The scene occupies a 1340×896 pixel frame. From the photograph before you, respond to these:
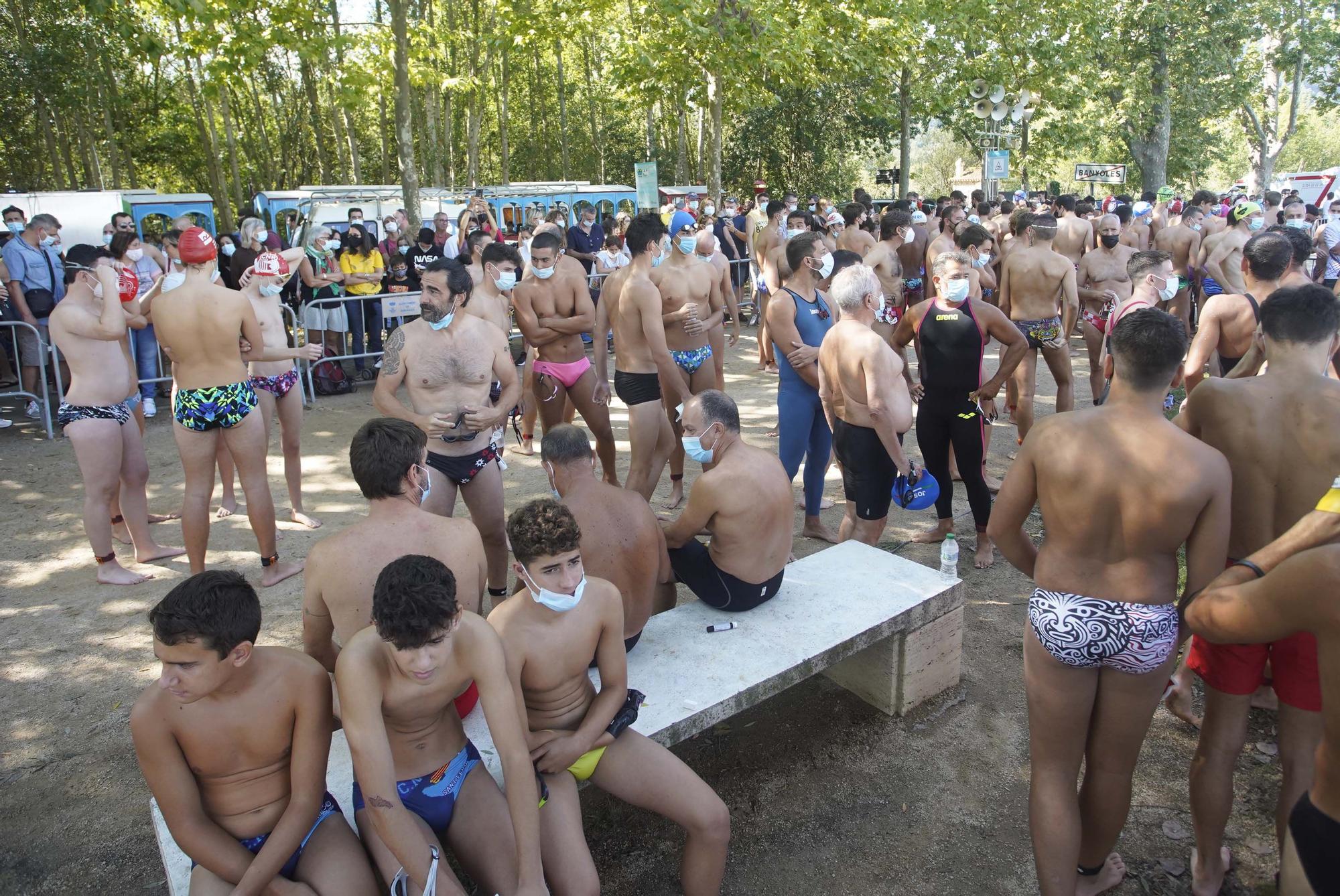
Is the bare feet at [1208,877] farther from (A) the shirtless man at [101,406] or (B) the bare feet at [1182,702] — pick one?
(A) the shirtless man at [101,406]

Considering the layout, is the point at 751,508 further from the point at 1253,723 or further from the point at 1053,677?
the point at 1253,723

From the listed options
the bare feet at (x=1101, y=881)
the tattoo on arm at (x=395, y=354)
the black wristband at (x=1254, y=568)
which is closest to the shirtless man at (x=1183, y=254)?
the bare feet at (x=1101, y=881)

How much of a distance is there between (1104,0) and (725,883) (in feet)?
97.8

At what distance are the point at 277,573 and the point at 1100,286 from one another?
7.32 m

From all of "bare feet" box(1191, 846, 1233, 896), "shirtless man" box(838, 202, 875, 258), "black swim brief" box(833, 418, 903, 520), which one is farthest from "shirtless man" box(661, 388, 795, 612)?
"shirtless man" box(838, 202, 875, 258)

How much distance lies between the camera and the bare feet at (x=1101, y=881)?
288 cm

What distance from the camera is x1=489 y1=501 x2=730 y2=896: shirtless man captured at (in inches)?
104

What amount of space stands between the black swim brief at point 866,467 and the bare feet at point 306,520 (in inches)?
142

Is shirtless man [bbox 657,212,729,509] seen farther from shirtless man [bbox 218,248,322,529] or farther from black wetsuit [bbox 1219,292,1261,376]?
black wetsuit [bbox 1219,292,1261,376]

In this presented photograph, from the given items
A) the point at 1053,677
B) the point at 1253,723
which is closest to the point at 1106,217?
the point at 1253,723

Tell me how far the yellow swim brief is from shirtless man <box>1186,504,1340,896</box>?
5.68 feet

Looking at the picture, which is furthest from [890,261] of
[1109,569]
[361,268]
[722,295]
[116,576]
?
[116,576]

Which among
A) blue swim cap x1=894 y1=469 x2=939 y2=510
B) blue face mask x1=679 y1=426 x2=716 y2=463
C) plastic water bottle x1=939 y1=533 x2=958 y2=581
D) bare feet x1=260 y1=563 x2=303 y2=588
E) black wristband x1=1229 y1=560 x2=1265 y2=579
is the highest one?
black wristband x1=1229 y1=560 x2=1265 y2=579

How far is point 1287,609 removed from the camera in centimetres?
192
